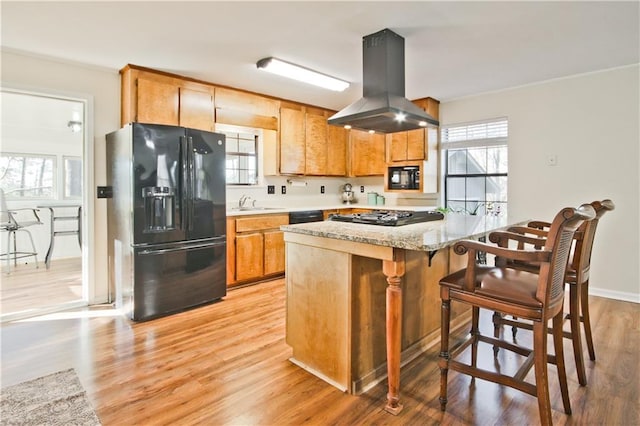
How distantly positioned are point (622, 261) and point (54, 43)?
568 centimetres

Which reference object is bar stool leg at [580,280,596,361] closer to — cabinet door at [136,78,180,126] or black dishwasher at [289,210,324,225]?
black dishwasher at [289,210,324,225]

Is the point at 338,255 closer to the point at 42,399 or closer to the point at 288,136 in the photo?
the point at 42,399

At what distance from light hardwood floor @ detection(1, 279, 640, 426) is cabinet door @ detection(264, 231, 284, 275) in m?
1.18

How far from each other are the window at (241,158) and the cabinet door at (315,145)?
0.73m

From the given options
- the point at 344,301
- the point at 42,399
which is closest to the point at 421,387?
the point at 344,301

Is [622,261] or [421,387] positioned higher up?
[622,261]

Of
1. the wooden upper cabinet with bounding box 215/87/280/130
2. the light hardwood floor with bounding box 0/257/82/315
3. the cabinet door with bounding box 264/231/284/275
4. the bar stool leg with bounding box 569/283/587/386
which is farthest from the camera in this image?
the cabinet door with bounding box 264/231/284/275

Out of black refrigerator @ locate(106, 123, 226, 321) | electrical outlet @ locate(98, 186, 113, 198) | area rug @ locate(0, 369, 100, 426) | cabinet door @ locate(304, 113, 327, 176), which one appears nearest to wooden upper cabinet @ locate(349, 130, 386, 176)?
cabinet door @ locate(304, 113, 327, 176)

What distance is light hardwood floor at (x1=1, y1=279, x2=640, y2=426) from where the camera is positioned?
5.81 feet

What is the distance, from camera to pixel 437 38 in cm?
280

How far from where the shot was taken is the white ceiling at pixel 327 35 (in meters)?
Result: 2.35

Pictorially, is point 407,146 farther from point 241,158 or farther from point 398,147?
point 241,158

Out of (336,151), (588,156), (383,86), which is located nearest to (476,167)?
(588,156)

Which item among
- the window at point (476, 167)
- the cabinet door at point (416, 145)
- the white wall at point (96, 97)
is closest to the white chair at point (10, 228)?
the white wall at point (96, 97)
